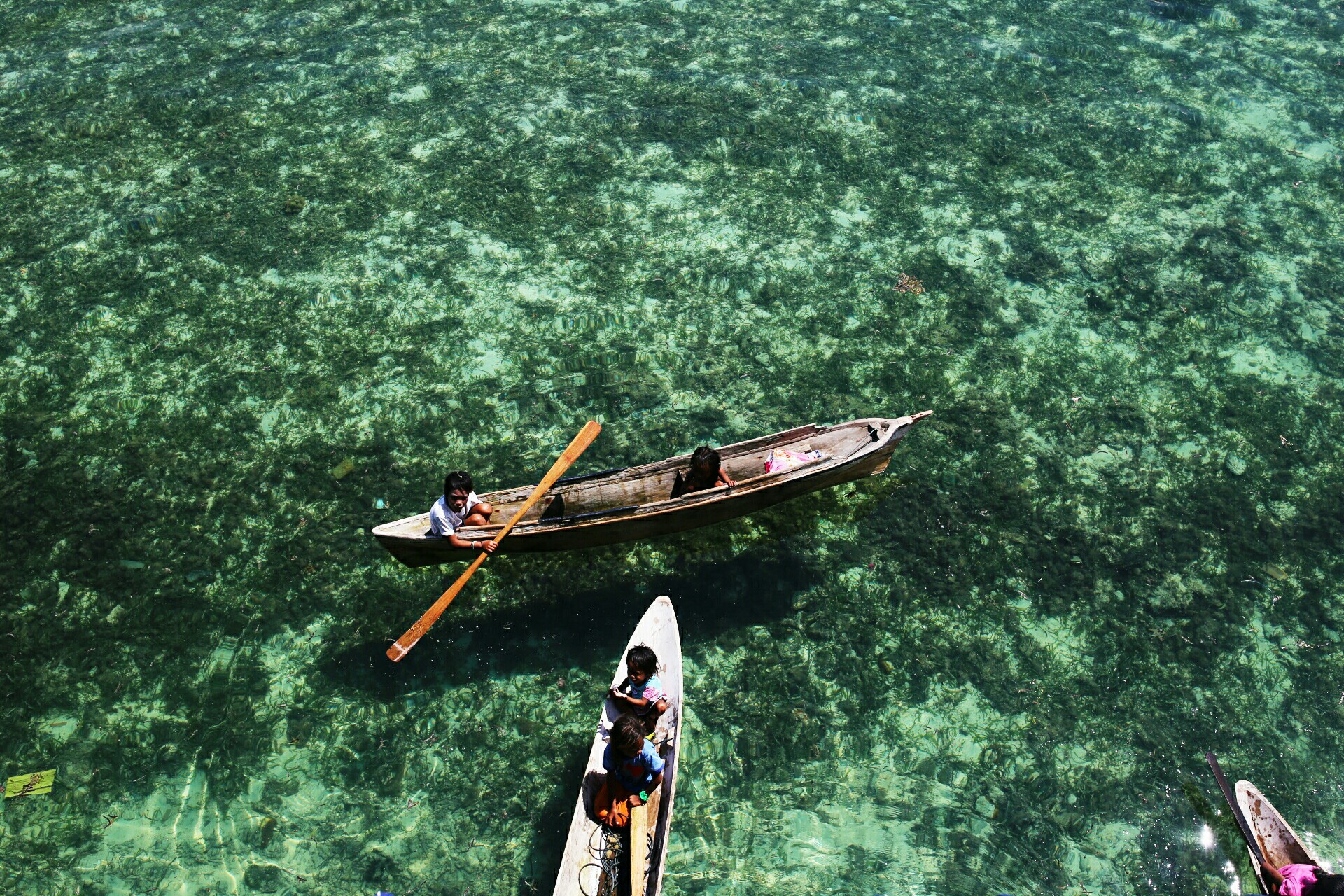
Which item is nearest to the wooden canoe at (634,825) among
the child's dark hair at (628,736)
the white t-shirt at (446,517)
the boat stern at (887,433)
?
the child's dark hair at (628,736)

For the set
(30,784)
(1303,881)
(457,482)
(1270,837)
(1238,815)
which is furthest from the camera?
→ (457,482)

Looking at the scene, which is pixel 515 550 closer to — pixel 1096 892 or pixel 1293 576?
pixel 1096 892

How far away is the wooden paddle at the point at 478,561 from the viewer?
7.22 m

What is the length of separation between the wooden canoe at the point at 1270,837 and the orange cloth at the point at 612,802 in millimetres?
4374

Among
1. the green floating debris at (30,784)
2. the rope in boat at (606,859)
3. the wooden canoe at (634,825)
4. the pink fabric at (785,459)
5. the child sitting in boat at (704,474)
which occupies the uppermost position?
the child sitting in boat at (704,474)

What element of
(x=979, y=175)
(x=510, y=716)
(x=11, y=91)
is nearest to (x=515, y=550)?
(x=510, y=716)

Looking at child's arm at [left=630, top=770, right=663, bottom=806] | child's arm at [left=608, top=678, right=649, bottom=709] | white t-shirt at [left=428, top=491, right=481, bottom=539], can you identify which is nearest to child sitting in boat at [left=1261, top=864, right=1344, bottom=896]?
child's arm at [left=630, top=770, right=663, bottom=806]

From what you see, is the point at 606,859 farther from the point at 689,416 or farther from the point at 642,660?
the point at 689,416

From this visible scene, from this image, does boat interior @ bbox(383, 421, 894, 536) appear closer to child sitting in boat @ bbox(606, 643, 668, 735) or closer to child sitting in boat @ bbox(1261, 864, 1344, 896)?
child sitting in boat @ bbox(606, 643, 668, 735)

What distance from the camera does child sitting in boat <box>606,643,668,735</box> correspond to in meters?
6.62

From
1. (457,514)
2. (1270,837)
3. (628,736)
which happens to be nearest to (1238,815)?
(1270,837)

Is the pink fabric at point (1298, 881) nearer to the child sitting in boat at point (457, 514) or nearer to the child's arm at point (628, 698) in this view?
the child's arm at point (628, 698)

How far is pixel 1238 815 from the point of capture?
21.6 ft

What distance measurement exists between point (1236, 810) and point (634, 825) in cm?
433
